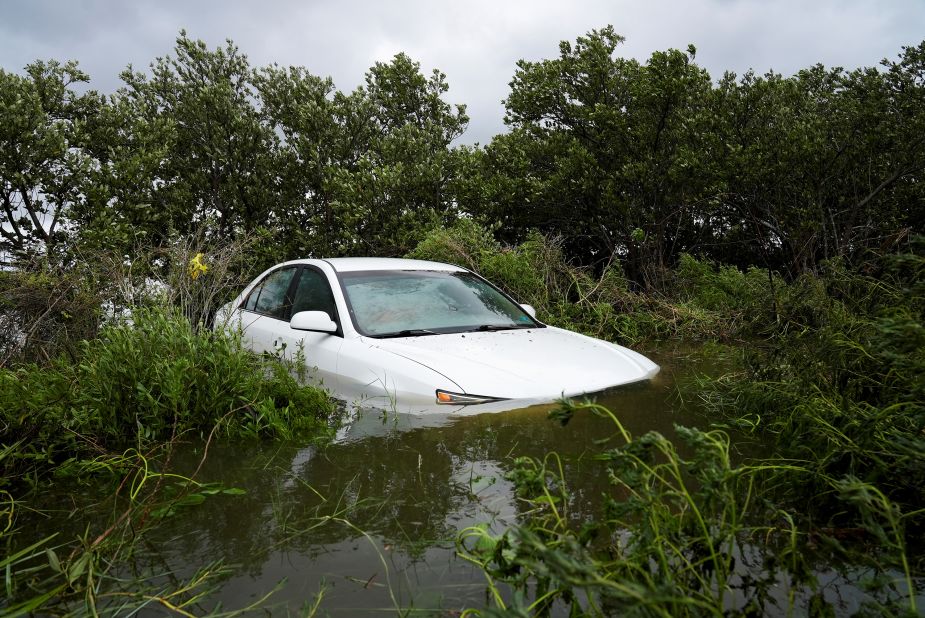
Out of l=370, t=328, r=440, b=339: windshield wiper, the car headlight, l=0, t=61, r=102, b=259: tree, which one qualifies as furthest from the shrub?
l=0, t=61, r=102, b=259: tree

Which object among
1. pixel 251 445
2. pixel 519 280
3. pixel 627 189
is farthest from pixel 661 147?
pixel 251 445

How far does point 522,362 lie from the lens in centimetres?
408

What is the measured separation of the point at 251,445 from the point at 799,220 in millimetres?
12069

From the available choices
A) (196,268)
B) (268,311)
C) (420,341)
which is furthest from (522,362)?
(196,268)

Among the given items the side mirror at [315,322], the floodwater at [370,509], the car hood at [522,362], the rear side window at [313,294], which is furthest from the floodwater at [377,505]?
the rear side window at [313,294]

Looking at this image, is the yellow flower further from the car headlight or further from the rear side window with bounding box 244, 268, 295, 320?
the car headlight

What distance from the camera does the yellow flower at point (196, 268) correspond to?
262 inches

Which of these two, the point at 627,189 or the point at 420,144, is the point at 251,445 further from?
the point at 420,144

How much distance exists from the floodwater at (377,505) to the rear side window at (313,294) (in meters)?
1.38

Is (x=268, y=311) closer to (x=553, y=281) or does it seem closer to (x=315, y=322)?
(x=315, y=322)

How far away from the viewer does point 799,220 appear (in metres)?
12.6

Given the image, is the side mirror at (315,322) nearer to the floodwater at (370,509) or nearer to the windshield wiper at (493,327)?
the floodwater at (370,509)

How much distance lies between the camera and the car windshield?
476cm

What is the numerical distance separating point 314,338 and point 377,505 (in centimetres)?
229
